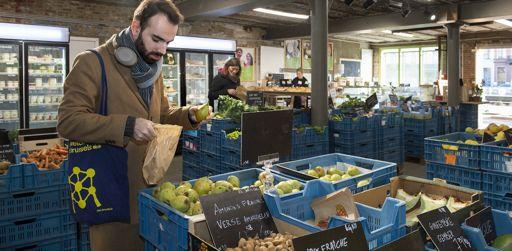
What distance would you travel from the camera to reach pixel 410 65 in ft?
58.5

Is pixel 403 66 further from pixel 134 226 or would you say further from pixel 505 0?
pixel 134 226

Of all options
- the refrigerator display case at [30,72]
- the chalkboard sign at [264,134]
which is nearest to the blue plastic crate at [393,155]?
the chalkboard sign at [264,134]

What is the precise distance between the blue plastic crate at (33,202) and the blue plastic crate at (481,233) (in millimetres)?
2986

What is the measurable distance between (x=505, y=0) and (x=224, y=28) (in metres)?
6.95

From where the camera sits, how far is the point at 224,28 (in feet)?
40.2

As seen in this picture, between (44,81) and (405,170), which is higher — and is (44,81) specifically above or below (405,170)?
above

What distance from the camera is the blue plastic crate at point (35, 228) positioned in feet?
10.9

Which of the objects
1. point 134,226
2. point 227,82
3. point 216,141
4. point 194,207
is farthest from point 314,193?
point 227,82

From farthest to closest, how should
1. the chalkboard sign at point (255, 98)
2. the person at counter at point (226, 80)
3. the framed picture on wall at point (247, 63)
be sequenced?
the framed picture on wall at point (247, 63)
the person at counter at point (226, 80)
the chalkboard sign at point (255, 98)

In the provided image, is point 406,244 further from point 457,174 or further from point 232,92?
point 232,92

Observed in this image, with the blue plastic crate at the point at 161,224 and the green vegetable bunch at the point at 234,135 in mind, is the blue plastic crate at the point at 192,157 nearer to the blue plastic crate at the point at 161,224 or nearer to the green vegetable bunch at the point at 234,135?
the green vegetable bunch at the point at 234,135

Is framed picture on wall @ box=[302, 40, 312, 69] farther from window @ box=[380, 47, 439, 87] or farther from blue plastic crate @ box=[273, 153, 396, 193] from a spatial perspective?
blue plastic crate @ box=[273, 153, 396, 193]

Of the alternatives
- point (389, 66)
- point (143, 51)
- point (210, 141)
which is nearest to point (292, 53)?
point (389, 66)

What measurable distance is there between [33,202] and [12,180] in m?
0.25
